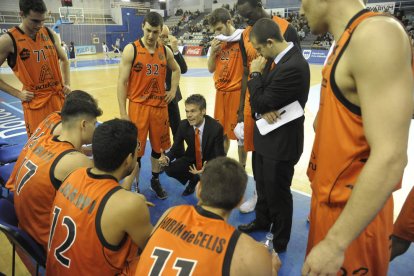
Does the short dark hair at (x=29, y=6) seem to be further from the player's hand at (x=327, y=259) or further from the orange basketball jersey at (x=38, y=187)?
the player's hand at (x=327, y=259)

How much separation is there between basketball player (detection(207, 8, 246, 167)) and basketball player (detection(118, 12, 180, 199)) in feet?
2.41

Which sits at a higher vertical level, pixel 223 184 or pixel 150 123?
pixel 223 184

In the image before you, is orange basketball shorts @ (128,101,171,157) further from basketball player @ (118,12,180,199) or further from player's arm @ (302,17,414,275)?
player's arm @ (302,17,414,275)

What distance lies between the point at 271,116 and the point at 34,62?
2.76 metres

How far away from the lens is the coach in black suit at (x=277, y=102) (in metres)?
2.23

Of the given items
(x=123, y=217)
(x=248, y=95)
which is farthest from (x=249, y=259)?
(x=248, y=95)

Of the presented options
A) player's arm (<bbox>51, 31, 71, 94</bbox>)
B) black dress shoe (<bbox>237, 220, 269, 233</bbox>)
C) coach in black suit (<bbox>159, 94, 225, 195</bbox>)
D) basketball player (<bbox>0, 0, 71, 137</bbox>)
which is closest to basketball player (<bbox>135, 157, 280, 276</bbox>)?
black dress shoe (<bbox>237, 220, 269, 233</bbox>)

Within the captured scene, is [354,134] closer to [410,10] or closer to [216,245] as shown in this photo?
[216,245]

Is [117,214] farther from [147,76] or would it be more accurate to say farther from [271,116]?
[147,76]

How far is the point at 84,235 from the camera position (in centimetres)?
152

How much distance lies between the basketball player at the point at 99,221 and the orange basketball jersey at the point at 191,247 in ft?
1.03

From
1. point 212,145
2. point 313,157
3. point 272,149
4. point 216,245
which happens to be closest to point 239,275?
point 216,245

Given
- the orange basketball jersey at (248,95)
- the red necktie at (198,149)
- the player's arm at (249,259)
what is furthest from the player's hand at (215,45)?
the player's arm at (249,259)

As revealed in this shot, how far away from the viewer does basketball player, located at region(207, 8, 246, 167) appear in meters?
3.74
